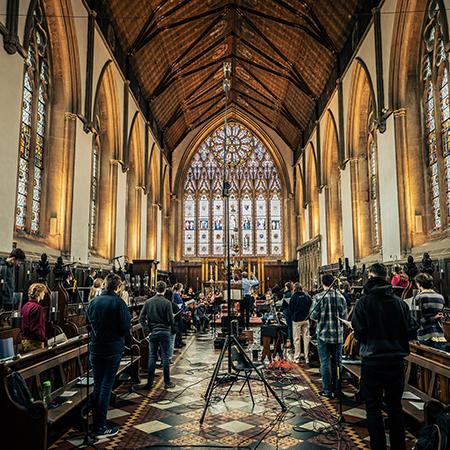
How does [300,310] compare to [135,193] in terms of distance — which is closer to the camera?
[300,310]

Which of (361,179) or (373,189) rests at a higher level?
(361,179)

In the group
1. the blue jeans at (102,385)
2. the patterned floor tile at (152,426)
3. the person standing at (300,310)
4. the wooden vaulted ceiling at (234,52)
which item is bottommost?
the patterned floor tile at (152,426)

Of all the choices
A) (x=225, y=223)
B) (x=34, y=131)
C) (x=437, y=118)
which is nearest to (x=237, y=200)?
(x=437, y=118)

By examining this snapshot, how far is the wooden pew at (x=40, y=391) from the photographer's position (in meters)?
3.10

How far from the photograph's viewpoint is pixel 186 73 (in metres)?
19.5

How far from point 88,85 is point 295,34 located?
330 inches

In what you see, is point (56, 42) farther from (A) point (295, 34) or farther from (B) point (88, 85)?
(A) point (295, 34)

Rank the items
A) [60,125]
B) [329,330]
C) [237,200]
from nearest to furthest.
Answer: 1. [329,330]
2. [60,125]
3. [237,200]

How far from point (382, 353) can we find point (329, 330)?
86.9 inches

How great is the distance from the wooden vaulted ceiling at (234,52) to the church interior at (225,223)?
0.10 m

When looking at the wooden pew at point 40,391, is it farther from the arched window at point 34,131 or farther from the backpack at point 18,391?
the arched window at point 34,131

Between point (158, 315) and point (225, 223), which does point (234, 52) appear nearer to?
point (225, 223)

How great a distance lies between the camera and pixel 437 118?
10109mm

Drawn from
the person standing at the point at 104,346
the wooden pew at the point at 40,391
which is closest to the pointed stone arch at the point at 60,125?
the wooden pew at the point at 40,391
